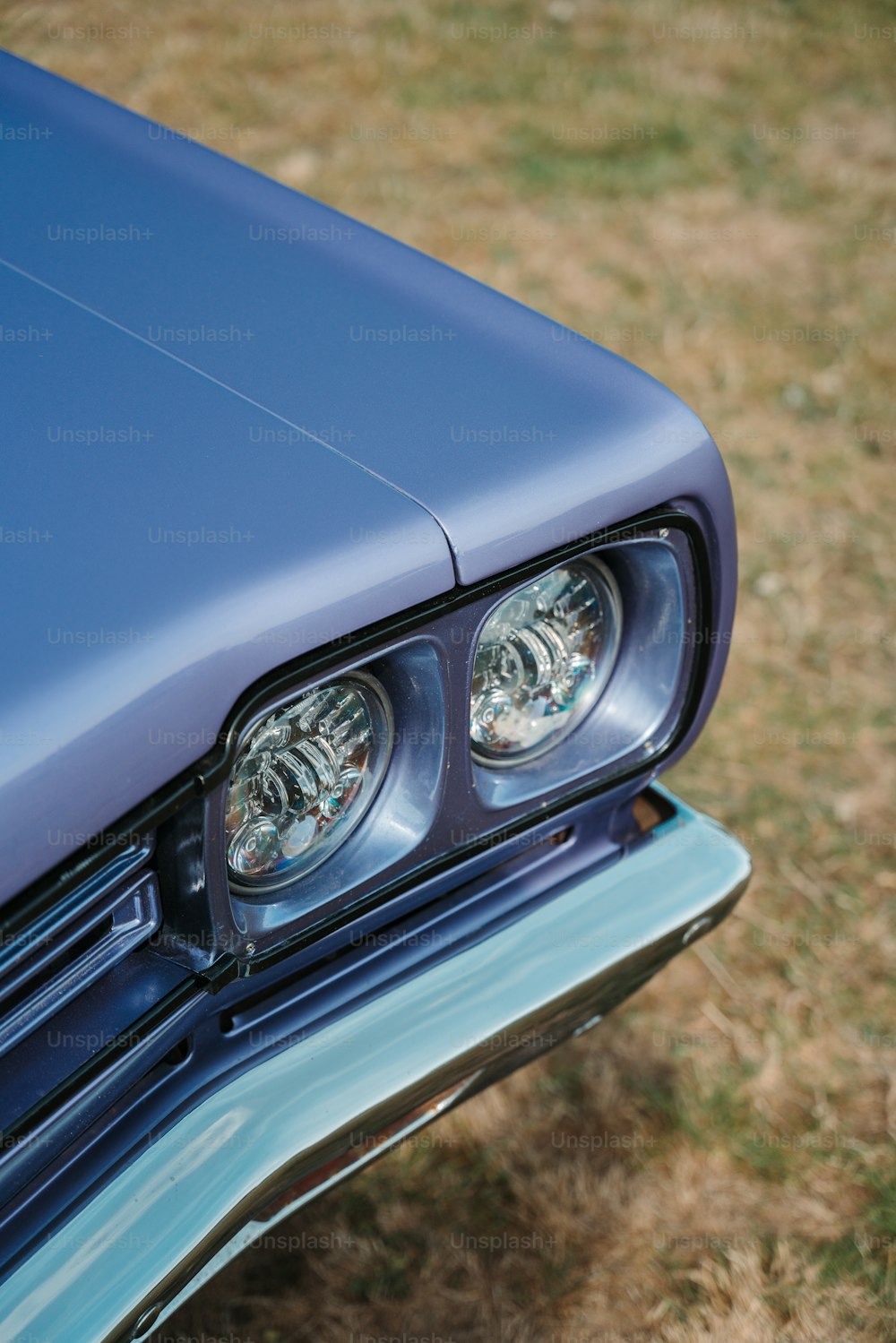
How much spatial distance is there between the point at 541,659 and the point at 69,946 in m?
0.66

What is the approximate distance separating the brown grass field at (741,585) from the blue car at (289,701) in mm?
468

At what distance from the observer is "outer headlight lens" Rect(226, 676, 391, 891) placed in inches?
52.2

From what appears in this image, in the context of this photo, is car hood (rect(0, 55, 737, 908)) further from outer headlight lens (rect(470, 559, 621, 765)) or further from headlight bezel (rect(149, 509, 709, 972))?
outer headlight lens (rect(470, 559, 621, 765))

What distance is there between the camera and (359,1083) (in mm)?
1419

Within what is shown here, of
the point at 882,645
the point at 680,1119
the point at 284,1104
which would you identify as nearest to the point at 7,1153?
the point at 284,1104

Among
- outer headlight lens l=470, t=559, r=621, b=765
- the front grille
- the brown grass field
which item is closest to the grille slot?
the front grille

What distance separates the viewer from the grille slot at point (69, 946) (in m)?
1.11

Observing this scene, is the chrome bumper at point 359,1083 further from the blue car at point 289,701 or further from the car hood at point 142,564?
the car hood at point 142,564

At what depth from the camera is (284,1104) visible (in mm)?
1381

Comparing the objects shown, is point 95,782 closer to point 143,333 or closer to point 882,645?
point 143,333

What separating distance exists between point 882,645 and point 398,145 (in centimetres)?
286

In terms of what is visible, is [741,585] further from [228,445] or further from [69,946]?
[69,946]

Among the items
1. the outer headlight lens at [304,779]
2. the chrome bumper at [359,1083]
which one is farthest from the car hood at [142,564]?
the chrome bumper at [359,1083]

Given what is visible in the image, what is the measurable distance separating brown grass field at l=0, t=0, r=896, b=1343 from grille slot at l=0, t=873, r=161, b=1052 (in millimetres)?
909
